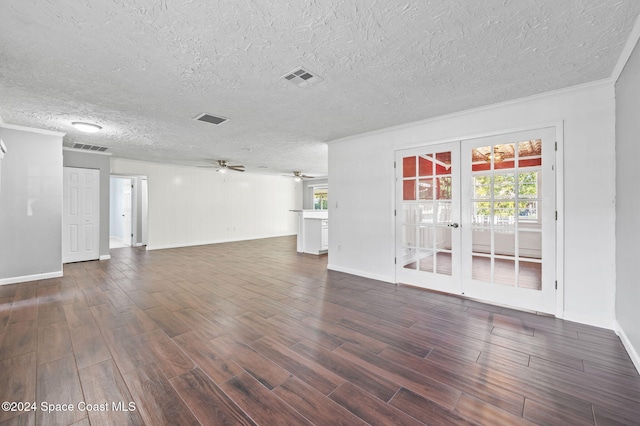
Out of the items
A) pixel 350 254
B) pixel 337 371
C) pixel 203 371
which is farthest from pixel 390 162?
pixel 203 371

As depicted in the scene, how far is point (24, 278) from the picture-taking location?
4215mm

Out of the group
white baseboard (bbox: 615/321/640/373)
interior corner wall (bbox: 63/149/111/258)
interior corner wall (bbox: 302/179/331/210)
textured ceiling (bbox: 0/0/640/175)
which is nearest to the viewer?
→ textured ceiling (bbox: 0/0/640/175)

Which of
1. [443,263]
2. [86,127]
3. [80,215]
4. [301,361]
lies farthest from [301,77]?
[80,215]

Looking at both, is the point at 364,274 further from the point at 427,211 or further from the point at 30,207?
the point at 30,207

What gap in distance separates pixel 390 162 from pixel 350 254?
5.64ft

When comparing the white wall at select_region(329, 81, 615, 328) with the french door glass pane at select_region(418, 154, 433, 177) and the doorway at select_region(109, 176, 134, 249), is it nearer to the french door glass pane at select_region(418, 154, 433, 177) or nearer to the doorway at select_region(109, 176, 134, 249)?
the french door glass pane at select_region(418, 154, 433, 177)

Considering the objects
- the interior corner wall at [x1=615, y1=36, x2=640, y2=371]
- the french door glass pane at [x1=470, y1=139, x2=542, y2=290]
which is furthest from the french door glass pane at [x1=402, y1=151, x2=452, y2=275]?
the interior corner wall at [x1=615, y1=36, x2=640, y2=371]

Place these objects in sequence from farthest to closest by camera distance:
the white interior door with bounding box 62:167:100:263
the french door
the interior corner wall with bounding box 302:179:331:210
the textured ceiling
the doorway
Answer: the interior corner wall with bounding box 302:179:331:210 < the doorway < the white interior door with bounding box 62:167:100:263 < the french door < the textured ceiling

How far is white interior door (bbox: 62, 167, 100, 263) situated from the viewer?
5500 millimetres

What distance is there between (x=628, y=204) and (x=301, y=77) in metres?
2.97

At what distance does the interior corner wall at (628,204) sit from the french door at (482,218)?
0.49m

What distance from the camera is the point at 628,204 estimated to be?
217 centimetres

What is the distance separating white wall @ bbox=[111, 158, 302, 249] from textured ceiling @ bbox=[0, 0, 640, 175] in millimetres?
3891

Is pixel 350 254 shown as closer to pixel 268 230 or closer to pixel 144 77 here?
pixel 144 77
